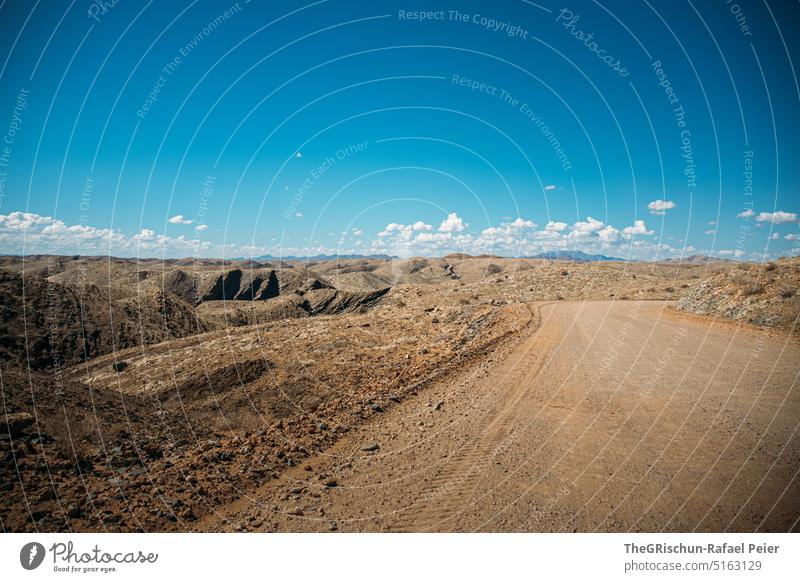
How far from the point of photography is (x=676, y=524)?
245 inches

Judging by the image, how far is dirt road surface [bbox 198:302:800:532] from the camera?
6.45m

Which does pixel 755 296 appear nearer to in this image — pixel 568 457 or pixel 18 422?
pixel 568 457

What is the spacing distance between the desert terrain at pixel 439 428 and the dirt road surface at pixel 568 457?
1.6 inches

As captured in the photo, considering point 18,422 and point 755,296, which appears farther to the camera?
point 755,296

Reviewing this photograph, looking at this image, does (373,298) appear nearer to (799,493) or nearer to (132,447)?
(132,447)

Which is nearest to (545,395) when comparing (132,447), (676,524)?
(676,524)

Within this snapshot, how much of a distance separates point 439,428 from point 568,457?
2777 mm

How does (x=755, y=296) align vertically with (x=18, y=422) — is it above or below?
above

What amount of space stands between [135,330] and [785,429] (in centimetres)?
3171
